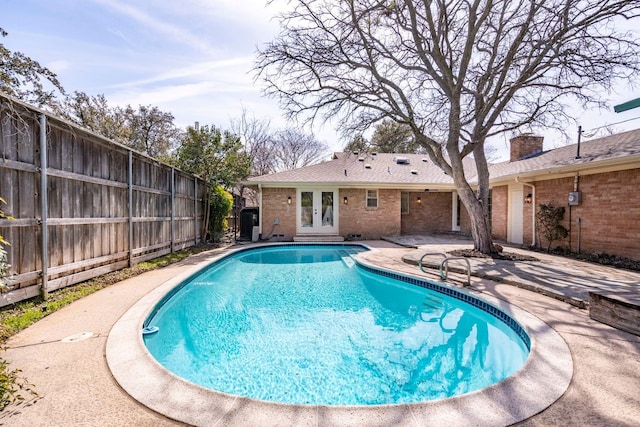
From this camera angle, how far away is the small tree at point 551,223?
10.0 m

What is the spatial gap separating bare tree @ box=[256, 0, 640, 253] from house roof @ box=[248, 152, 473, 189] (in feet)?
13.0

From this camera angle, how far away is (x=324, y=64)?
10070 millimetres

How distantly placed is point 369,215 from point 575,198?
798 cm

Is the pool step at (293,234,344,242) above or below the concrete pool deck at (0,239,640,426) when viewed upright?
above

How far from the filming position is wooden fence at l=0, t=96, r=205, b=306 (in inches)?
170

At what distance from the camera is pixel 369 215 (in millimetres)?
15344

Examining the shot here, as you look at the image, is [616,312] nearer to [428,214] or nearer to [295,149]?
[428,214]

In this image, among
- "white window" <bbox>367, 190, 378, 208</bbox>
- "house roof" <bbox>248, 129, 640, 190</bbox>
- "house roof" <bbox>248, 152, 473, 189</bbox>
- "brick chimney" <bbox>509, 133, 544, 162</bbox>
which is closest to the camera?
"house roof" <bbox>248, 129, 640, 190</bbox>

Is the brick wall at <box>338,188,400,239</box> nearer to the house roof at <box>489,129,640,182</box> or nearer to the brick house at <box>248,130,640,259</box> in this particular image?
the brick house at <box>248,130,640,259</box>

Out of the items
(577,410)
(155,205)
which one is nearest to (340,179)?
(155,205)

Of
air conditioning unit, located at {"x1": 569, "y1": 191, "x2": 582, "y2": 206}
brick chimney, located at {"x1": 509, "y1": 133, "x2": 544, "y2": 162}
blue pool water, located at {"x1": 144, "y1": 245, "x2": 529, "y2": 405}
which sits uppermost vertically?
brick chimney, located at {"x1": 509, "y1": 133, "x2": 544, "y2": 162}

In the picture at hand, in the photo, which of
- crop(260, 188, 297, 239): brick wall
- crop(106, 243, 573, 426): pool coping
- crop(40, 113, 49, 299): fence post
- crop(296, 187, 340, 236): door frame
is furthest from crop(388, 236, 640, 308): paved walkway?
crop(40, 113, 49, 299): fence post

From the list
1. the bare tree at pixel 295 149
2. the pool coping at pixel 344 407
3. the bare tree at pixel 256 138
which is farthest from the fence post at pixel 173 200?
the bare tree at pixel 295 149

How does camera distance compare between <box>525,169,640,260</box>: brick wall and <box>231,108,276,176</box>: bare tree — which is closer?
<box>525,169,640,260</box>: brick wall
